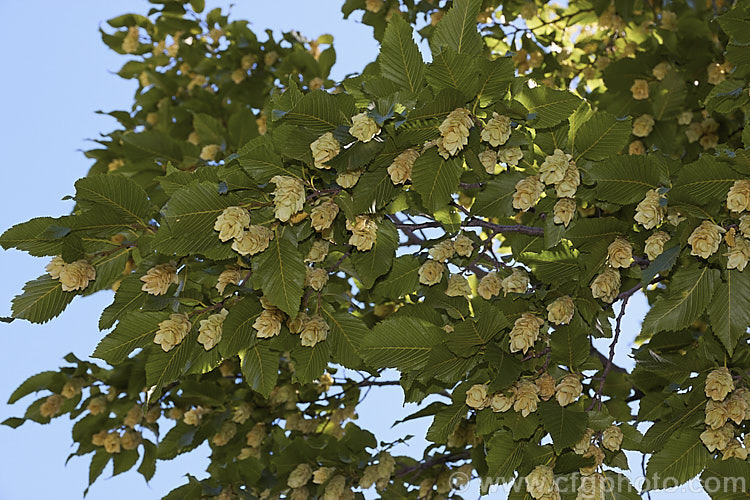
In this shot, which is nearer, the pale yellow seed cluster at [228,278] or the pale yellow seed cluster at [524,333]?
the pale yellow seed cluster at [524,333]

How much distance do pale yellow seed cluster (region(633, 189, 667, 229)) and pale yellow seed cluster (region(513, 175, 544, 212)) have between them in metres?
0.22

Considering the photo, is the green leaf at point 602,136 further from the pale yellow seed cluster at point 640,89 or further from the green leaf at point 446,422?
the pale yellow seed cluster at point 640,89

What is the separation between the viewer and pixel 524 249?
1822mm

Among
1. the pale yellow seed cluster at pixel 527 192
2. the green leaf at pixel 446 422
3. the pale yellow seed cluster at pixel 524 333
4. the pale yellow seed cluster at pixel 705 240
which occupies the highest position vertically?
the pale yellow seed cluster at pixel 527 192

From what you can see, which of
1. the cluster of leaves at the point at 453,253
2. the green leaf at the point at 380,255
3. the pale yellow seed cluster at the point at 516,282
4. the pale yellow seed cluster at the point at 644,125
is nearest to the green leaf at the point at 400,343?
the cluster of leaves at the point at 453,253

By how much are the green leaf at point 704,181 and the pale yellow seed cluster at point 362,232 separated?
0.64 metres

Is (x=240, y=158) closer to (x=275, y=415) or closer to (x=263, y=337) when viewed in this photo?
(x=263, y=337)

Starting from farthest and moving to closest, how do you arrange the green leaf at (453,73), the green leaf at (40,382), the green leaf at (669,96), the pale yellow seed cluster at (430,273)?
the green leaf at (40,382) < the green leaf at (669,96) < the pale yellow seed cluster at (430,273) < the green leaf at (453,73)

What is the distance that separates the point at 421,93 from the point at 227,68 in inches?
101

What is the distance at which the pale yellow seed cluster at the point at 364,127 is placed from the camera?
54.2 inches

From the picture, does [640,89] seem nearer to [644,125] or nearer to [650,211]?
[644,125]

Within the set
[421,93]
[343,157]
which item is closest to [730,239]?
[421,93]

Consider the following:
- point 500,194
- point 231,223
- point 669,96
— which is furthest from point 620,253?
point 669,96

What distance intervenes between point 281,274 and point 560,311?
645 mm
